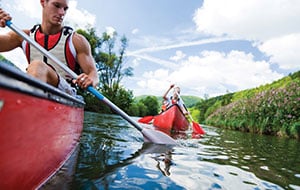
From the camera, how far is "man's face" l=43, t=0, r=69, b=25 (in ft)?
8.23

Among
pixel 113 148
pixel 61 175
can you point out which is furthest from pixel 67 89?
pixel 113 148

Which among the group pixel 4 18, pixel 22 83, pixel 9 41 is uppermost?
pixel 4 18

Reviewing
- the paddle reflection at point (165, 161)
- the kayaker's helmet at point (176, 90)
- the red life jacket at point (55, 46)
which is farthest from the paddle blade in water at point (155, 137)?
the kayaker's helmet at point (176, 90)

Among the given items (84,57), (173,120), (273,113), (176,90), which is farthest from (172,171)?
(273,113)

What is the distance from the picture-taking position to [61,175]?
6.55ft

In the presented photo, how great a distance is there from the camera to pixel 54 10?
2520 mm

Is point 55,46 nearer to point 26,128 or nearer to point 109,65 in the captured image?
point 26,128

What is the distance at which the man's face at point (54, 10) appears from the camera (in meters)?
2.51

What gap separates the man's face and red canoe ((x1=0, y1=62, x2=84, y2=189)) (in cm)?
Result: 116

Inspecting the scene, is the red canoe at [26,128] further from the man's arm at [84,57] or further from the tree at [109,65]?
the tree at [109,65]

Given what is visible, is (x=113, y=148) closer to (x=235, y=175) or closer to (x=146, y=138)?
(x=146, y=138)

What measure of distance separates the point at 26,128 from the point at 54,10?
1.72 m

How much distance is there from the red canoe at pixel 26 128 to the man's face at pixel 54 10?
1157 mm

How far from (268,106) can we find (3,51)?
32.0 feet
